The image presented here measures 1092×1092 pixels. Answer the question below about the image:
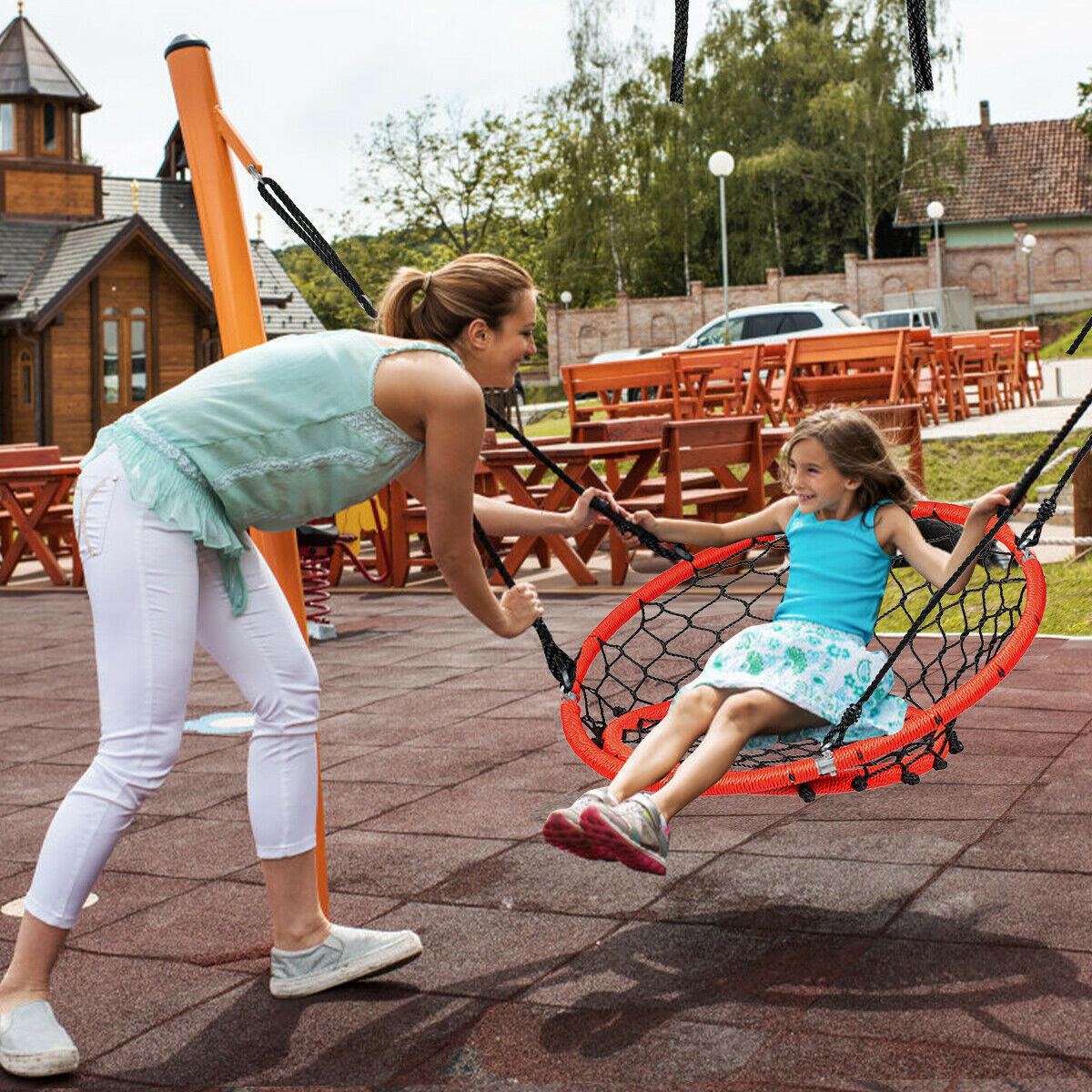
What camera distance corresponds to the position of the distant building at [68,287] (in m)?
29.0

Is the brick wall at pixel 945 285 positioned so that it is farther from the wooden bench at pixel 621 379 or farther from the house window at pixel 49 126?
the wooden bench at pixel 621 379

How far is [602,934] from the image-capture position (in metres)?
3.34

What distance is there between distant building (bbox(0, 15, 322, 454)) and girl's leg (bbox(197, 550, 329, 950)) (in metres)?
26.8

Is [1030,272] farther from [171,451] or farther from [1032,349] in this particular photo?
[171,451]

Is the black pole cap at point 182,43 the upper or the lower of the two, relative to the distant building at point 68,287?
lower

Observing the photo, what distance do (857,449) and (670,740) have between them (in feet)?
3.14

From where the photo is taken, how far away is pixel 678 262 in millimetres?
55688

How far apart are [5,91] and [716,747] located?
2976cm

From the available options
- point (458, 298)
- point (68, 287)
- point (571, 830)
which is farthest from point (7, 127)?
point (571, 830)

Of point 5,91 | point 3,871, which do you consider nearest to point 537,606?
point 3,871

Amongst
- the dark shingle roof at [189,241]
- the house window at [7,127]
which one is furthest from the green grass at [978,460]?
the house window at [7,127]

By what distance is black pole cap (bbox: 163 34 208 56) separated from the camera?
3.42 metres

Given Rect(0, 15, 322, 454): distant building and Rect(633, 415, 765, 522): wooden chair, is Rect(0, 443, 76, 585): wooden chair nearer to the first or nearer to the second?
Rect(633, 415, 765, 522): wooden chair

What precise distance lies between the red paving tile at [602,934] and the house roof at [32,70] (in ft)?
88.8
